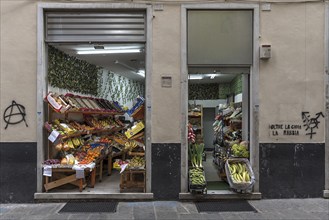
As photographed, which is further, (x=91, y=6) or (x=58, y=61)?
(x=58, y=61)

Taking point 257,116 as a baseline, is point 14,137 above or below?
below

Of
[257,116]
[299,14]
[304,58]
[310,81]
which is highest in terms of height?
[299,14]

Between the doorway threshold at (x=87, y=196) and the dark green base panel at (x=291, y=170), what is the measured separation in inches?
94.3

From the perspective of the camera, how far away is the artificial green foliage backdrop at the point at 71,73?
24.7 feet

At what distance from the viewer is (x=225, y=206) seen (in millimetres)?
6590

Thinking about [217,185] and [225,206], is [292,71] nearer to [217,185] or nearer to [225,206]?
[217,185]

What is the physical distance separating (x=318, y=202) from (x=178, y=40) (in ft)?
13.8

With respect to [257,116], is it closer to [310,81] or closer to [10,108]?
[310,81]

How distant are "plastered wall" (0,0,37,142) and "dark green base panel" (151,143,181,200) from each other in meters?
2.49

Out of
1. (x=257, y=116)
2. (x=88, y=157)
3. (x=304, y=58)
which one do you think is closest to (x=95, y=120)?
(x=88, y=157)

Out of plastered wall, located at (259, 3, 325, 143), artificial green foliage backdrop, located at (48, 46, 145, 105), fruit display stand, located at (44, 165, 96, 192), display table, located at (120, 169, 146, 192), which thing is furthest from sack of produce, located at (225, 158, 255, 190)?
artificial green foliage backdrop, located at (48, 46, 145, 105)

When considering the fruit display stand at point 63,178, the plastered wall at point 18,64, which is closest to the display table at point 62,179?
the fruit display stand at point 63,178

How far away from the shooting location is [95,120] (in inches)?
376

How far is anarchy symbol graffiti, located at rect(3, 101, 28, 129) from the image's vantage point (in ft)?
22.4
